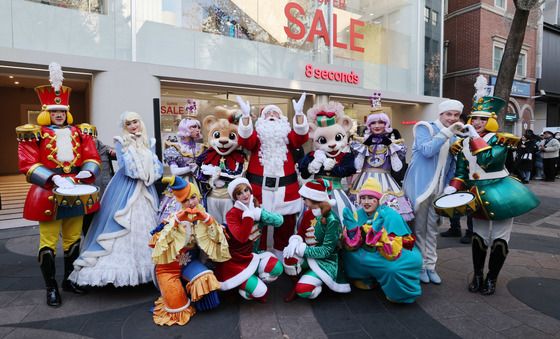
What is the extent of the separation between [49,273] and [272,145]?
2341 mm

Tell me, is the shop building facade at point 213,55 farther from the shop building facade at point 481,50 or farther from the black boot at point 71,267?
the shop building facade at point 481,50

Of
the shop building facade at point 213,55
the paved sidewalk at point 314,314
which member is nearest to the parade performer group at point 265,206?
the paved sidewalk at point 314,314

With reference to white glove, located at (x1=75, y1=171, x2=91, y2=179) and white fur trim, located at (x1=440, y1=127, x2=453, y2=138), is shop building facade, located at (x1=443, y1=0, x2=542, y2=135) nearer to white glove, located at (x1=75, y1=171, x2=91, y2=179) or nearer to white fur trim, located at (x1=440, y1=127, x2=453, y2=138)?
white fur trim, located at (x1=440, y1=127, x2=453, y2=138)

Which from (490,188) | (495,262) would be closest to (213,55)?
(490,188)

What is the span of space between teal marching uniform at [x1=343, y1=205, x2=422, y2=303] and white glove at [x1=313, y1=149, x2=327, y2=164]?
663 millimetres

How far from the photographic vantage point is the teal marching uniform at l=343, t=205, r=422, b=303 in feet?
10.2

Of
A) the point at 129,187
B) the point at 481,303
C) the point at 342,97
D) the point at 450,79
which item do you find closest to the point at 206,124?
the point at 129,187

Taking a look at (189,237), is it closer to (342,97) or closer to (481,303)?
(481,303)

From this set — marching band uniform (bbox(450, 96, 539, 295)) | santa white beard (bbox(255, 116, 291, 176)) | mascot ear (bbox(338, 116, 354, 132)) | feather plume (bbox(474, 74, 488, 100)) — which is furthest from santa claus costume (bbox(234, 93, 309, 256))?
feather plume (bbox(474, 74, 488, 100))

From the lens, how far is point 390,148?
12.4 ft

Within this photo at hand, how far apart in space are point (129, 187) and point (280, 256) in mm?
1638

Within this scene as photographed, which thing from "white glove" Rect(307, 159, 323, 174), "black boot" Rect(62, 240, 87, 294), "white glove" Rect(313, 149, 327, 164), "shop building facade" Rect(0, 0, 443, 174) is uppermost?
"shop building facade" Rect(0, 0, 443, 174)

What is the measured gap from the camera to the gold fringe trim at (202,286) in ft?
9.53

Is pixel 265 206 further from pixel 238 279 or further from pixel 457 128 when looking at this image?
pixel 457 128
